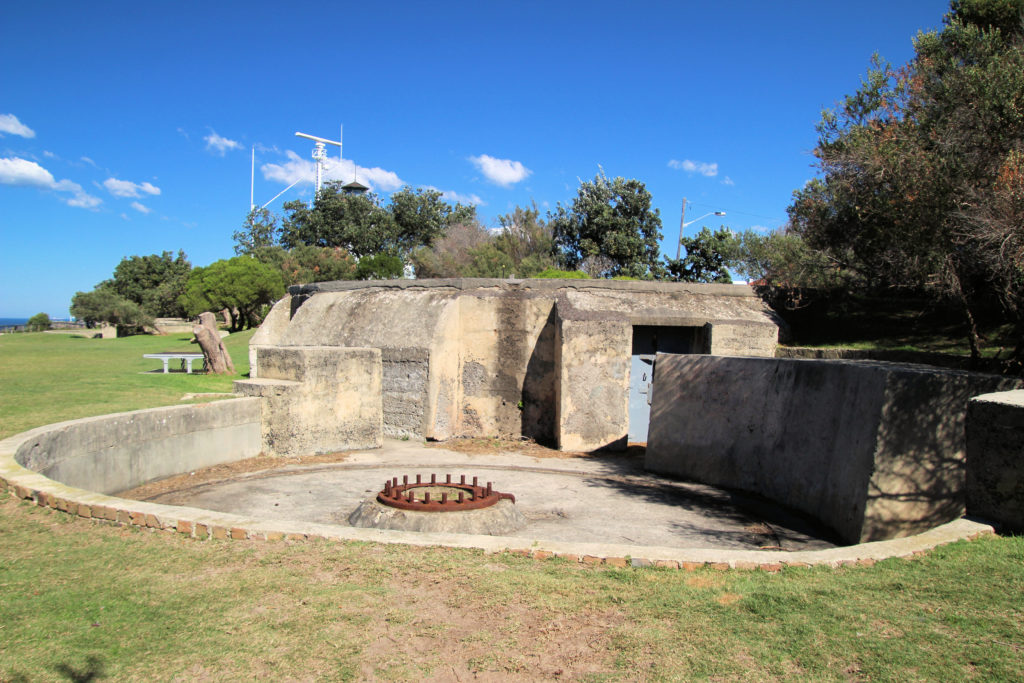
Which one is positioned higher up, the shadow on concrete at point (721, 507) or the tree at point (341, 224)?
the tree at point (341, 224)

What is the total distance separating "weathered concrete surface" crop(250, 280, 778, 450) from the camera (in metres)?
10.5

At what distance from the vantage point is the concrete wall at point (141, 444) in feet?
21.1

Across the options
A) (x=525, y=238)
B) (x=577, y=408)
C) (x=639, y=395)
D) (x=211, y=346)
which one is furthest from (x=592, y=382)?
(x=525, y=238)

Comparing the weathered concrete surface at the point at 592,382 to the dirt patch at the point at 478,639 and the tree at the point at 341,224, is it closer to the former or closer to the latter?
the dirt patch at the point at 478,639

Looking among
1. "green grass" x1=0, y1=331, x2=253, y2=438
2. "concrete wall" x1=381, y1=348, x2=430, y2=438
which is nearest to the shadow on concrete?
"concrete wall" x1=381, y1=348, x2=430, y2=438

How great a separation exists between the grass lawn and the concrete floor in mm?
1871

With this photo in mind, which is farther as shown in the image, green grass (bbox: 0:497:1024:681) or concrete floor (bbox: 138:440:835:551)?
A: concrete floor (bbox: 138:440:835:551)

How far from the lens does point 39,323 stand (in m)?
41.2

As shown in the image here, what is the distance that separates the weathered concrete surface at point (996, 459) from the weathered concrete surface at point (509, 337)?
18.3 feet

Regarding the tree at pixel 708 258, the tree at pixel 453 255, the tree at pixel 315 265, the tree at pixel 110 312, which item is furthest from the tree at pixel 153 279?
the tree at pixel 708 258

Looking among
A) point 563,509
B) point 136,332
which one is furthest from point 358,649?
point 136,332

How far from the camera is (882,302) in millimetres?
12281

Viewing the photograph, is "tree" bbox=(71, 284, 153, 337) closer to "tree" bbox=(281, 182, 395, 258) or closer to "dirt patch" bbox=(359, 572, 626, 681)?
"tree" bbox=(281, 182, 395, 258)

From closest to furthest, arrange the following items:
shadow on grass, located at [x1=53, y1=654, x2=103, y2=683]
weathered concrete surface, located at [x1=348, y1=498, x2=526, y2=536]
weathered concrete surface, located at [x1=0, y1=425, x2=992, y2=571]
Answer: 1. shadow on grass, located at [x1=53, y1=654, x2=103, y2=683]
2. weathered concrete surface, located at [x1=0, y1=425, x2=992, y2=571]
3. weathered concrete surface, located at [x1=348, y1=498, x2=526, y2=536]
